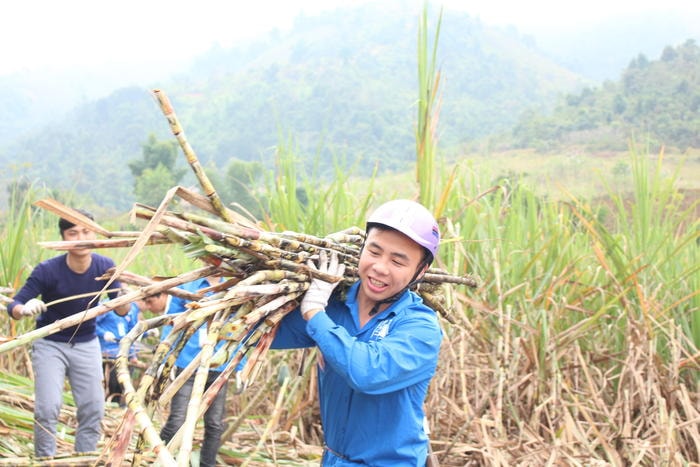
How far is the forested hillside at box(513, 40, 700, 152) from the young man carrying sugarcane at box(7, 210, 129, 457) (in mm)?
34936

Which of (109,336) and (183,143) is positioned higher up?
(183,143)

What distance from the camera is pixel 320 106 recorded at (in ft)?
297

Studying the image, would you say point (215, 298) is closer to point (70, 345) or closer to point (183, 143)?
point (183, 143)

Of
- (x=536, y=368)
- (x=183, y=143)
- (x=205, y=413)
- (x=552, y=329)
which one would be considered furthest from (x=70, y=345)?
(x=552, y=329)

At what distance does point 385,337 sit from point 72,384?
257 cm

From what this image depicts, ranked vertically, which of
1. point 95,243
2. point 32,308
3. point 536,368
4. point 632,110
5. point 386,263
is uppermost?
point 632,110

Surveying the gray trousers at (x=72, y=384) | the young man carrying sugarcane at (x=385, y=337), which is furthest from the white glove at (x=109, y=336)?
the young man carrying sugarcane at (x=385, y=337)

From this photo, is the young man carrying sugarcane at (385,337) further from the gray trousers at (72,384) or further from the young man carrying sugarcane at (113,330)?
the young man carrying sugarcane at (113,330)

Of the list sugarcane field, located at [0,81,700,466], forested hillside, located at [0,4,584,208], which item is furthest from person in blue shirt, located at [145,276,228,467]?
forested hillside, located at [0,4,584,208]

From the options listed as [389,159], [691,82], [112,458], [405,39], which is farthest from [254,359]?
[405,39]

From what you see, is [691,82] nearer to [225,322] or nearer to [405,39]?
[225,322]

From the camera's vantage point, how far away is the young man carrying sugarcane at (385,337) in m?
2.01

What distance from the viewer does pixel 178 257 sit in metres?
6.89

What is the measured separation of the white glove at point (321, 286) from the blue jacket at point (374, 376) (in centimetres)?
5
